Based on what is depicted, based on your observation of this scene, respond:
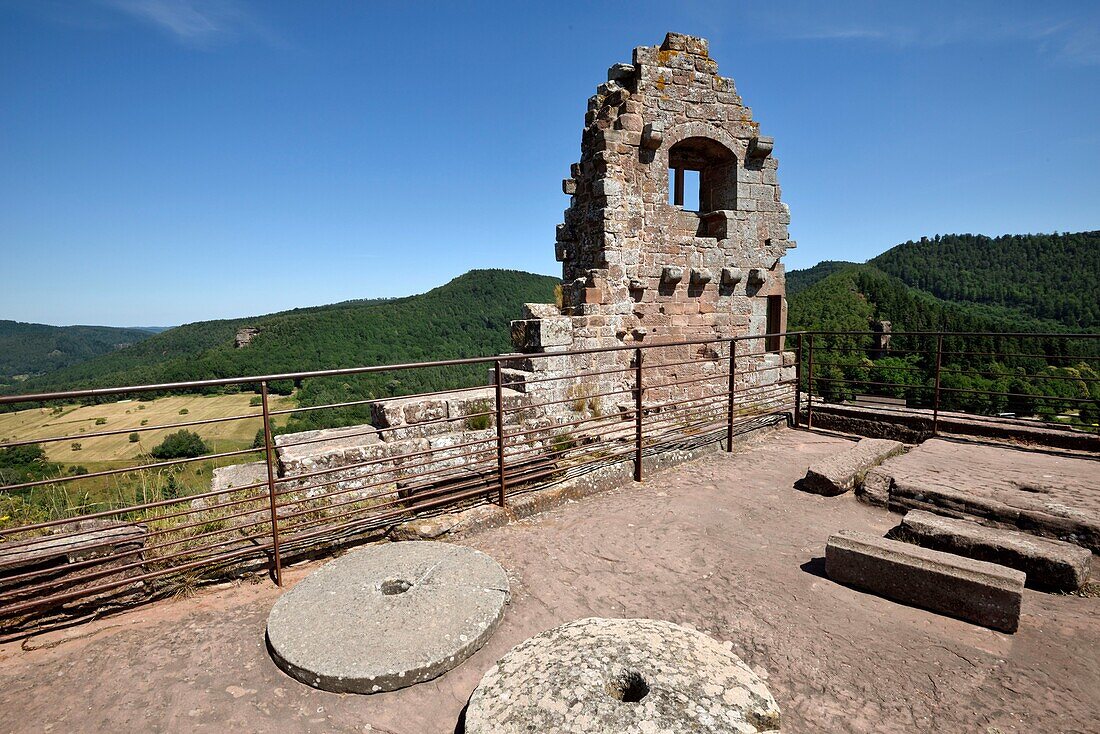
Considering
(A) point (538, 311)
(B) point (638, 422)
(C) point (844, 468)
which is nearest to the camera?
(C) point (844, 468)

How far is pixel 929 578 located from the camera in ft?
10.6

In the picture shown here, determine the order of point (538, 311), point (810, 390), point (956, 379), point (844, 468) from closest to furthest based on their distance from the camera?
1. point (844, 468)
2. point (538, 311)
3. point (810, 390)
4. point (956, 379)

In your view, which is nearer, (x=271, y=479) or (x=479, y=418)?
(x=271, y=479)

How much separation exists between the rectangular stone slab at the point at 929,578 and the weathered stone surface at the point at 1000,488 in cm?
129

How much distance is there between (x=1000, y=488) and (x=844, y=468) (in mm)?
1224

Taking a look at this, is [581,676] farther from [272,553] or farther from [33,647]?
[33,647]

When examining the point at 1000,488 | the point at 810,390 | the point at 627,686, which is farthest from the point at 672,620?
the point at 810,390

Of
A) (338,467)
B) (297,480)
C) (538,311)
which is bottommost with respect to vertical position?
(297,480)

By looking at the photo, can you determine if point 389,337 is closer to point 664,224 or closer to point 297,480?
point 664,224

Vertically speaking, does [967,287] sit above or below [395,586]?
above

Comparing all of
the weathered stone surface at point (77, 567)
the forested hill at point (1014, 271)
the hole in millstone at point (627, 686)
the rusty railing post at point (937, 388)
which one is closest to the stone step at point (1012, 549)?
the hole in millstone at point (627, 686)

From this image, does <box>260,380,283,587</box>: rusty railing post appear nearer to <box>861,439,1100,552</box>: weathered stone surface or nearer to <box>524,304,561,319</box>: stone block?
<box>524,304,561,319</box>: stone block

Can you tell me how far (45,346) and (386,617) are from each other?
156m

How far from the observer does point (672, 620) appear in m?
3.28
